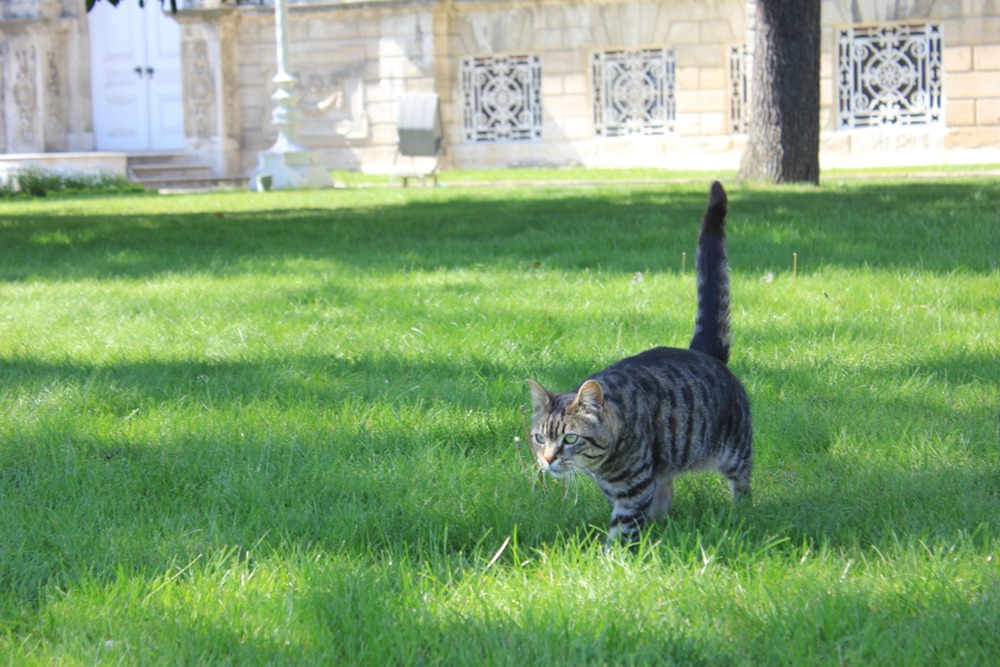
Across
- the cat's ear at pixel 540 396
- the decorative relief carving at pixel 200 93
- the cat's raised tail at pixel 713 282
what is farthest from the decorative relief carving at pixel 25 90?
the cat's ear at pixel 540 396

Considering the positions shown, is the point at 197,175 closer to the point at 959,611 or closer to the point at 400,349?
the point at 400,349

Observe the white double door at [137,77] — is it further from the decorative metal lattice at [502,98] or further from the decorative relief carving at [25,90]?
the decorative metal lattice at [502,98]

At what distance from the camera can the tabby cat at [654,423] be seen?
2.87 m

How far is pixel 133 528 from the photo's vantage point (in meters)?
2.96

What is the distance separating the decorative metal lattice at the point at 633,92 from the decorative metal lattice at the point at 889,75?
2.97 metres

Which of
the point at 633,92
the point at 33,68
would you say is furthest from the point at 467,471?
the point at 33,68

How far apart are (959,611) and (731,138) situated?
1940 centimetres

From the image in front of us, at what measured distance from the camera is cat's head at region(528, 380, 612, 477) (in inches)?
112

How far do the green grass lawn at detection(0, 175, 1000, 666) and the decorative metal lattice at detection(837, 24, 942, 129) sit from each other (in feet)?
44.3

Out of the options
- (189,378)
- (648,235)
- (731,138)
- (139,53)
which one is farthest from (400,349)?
(139,53)

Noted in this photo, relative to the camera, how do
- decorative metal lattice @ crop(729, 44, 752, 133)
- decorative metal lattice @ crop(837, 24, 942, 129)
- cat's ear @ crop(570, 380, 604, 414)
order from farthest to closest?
decorative metal lattice @ crop(729, 44, 752, 133), decorative metal lattice @ crop(837, 24, 942, 129), cat's ear @ crop(570, 380, 604, 414)

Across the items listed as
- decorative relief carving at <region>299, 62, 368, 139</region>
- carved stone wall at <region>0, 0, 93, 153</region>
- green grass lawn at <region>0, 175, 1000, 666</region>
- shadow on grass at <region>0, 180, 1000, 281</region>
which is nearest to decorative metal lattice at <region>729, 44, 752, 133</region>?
decorative relief carving at <region>299, 62, 368, 139</region>

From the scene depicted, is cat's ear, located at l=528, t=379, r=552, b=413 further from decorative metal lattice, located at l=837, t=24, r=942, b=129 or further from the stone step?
decorative metal lattice, located at l=837, t=24, r=942, b=129

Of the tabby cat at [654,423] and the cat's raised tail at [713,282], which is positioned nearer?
the tabby cat at [654,423]
